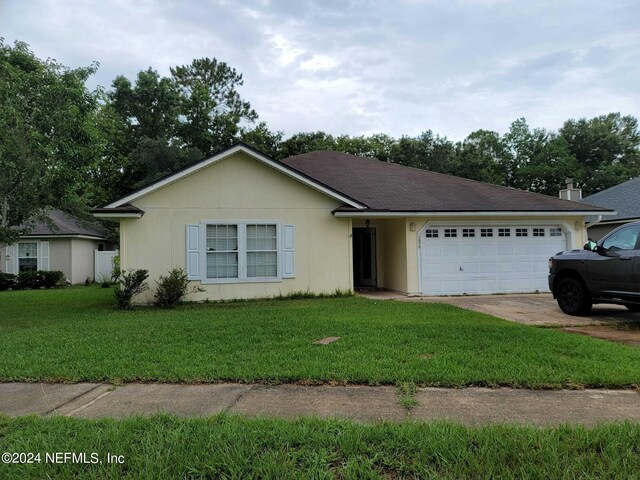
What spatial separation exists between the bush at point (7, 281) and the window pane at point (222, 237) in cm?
1277

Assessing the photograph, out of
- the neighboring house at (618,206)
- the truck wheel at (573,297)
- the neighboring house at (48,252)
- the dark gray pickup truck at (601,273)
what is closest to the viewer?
the dark gray pickup truck at (601,273)

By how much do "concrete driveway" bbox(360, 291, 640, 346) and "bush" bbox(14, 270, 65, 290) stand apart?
15313mm

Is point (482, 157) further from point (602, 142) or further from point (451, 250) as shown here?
point (451, 250)

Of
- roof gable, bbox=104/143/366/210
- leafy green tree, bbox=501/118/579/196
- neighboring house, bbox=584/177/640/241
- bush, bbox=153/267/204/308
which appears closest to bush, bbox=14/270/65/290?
roof gable, bbox=104/143/366/210

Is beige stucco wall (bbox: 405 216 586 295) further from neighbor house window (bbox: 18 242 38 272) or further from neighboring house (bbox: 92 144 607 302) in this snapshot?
neighbor house window (bbox: 18 242 38 272)

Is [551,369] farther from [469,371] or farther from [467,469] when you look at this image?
[467,469]

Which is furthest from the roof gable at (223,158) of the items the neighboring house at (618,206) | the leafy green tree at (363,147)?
the leafy green tree at (363,147)

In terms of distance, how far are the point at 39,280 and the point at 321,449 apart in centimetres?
2013

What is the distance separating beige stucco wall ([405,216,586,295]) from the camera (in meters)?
12.2

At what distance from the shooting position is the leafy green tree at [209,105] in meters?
29.8

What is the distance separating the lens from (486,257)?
12.6 meters

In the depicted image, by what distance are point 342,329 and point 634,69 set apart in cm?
1777

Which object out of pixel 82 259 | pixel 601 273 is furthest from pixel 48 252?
pixel 601 273

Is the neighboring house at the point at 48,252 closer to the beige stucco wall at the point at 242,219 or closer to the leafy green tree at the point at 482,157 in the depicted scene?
the beige stucco wall at the point at 242,219
